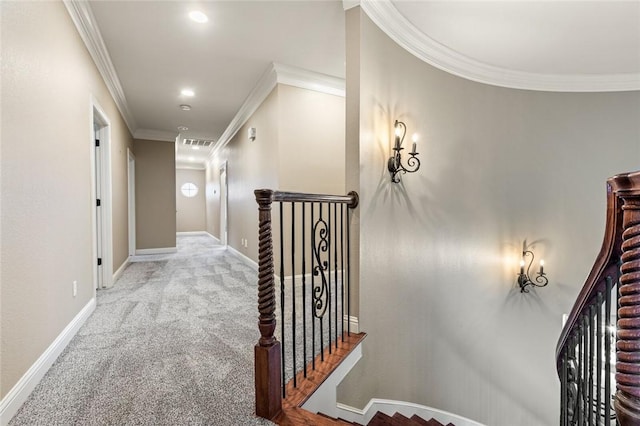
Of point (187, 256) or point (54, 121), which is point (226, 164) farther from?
point (54, 121)

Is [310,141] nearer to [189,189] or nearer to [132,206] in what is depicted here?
[132,206]

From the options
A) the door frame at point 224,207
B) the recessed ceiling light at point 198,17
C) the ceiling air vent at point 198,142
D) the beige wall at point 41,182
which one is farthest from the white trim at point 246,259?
the recessed ceiling light at point 198,17

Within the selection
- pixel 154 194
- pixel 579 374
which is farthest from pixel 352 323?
pixel 154 194

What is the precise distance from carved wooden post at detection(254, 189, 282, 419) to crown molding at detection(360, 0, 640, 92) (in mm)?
1868

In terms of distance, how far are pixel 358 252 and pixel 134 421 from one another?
5.11 ft

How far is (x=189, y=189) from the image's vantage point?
423 inches

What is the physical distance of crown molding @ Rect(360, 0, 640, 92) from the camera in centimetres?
236

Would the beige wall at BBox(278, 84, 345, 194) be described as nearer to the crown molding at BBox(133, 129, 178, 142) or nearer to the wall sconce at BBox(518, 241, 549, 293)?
the wall sconce at BBox(518, 241, 549, 293)

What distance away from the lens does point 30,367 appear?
5.03 ft

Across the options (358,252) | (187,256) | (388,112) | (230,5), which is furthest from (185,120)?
(358,252)

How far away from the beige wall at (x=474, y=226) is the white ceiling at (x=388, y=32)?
7.9 inches

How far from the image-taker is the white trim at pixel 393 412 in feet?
6.88

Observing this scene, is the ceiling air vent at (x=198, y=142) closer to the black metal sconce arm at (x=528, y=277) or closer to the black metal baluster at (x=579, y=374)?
the black metal sconce arm at (x=528, y=277)

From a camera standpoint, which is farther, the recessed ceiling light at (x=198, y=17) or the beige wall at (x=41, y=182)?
the recessed ceiling light at (x=198, y=17)
